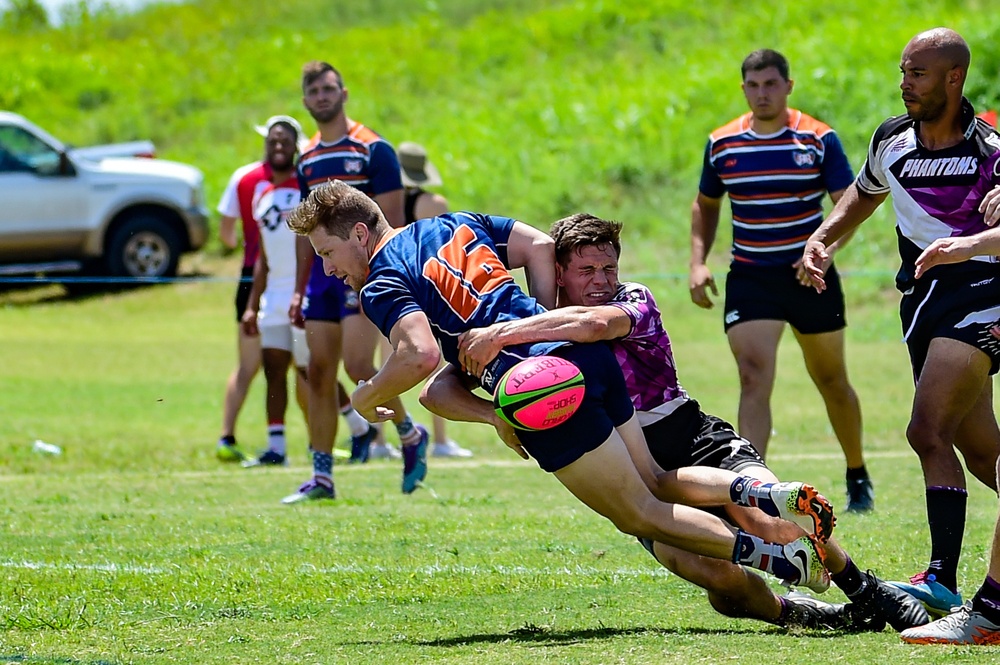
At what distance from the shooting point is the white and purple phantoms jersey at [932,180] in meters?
5.71

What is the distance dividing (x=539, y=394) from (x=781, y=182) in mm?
3686

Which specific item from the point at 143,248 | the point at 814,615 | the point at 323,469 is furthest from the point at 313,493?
the point at 143,248

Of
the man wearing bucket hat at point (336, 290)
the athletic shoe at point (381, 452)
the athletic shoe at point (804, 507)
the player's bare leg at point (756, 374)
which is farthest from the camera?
the athletic shoe at point (381, 452)

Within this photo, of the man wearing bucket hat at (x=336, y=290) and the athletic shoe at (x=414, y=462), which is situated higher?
the man wearing bucket hat at (x=336, y=290)

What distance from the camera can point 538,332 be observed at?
16.7 ft

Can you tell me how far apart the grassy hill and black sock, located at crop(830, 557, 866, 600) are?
15.2 meters

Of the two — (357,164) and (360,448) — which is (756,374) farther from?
(360,448)

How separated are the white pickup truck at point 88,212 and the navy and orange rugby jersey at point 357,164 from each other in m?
10.8

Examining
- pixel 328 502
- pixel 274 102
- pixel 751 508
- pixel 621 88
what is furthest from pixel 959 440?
pixel 274 102

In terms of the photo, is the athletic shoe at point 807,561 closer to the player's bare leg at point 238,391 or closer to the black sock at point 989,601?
the black sock at point 989,601

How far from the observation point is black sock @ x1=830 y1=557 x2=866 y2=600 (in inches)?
206

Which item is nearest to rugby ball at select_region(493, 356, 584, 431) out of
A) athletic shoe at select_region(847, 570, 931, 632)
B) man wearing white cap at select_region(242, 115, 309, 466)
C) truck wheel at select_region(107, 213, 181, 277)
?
athletic shoe at select_region(847, 570, 931, 632)

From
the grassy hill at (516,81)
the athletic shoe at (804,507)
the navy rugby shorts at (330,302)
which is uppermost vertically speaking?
the grassy hill at (516,81)

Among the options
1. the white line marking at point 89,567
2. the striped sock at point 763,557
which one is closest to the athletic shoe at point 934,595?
the striped sock at point 763,557
